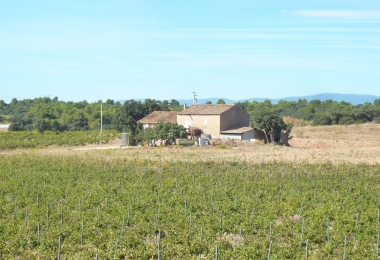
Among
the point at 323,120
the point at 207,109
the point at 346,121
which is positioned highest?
the point at 207,109

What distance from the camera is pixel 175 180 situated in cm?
2430

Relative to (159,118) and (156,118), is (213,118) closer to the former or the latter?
(159,118)

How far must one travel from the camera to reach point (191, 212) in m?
17.6

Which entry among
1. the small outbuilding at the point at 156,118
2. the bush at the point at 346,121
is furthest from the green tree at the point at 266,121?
the bush at the point at 346,121

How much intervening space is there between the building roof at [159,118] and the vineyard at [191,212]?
24.3 metres

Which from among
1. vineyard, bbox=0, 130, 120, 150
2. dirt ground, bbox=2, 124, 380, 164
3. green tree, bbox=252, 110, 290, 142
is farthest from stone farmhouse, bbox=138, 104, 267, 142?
vineyard, bbox=0, 130, 120, 150

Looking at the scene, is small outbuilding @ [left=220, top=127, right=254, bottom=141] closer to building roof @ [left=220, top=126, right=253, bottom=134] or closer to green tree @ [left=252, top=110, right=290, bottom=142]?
building roof @ [left=220, top=126, right=253, bottom=134]

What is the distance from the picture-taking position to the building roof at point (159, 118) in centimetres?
5322

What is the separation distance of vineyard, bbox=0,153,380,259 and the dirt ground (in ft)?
17.7

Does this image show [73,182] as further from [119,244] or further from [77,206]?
[119,244]

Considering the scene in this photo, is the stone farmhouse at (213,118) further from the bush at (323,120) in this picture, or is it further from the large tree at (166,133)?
the bush at (323,120)

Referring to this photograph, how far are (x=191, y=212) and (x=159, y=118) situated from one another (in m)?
36.6

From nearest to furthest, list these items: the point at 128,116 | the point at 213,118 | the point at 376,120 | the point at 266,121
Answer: the point at 266,121 < the point at 213,118 < the point at 128,116 < the point at 376,120

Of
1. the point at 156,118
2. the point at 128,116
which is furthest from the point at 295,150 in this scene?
the point at 128,116
